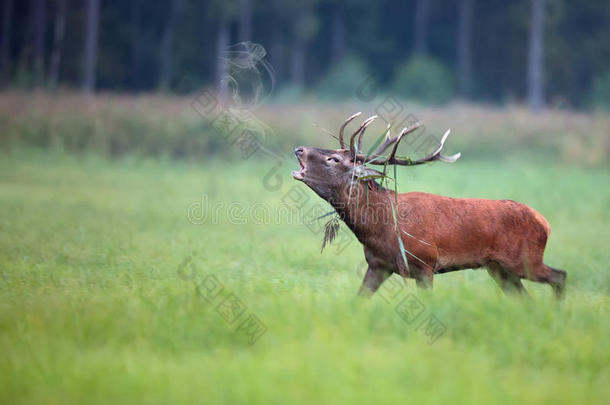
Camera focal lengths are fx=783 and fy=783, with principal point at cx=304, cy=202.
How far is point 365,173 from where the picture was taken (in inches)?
297

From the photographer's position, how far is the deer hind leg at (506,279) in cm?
757

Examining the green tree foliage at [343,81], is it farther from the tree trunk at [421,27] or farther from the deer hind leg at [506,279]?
the deer hind leg at [506,279]

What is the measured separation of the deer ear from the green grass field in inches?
44.5

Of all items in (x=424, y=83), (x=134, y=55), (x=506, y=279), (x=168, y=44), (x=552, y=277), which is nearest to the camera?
(x=552, y=277)

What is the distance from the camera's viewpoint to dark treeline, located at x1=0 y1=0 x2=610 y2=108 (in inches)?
1809

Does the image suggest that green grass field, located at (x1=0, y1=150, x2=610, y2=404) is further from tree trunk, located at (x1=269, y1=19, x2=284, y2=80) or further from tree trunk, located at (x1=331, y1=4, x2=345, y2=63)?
tree trunk, located at (x1=331, y1=4, x2=345, y2=63)

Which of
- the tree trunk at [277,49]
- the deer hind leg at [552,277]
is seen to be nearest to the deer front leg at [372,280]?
the deer hind leg at [552,277]

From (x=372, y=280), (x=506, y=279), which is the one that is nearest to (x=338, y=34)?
(x=506, y=279)

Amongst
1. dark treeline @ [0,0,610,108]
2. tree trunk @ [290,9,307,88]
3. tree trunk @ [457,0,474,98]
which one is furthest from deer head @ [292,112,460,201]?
tree trunk @ [457,0,474,98]

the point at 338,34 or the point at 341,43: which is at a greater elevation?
the point at 338,34

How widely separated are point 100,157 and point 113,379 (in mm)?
18397

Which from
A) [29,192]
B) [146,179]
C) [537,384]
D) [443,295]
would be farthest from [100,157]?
[537,384]

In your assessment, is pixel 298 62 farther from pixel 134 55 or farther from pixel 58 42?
pixel 58 42

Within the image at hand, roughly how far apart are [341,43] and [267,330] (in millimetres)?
49837
